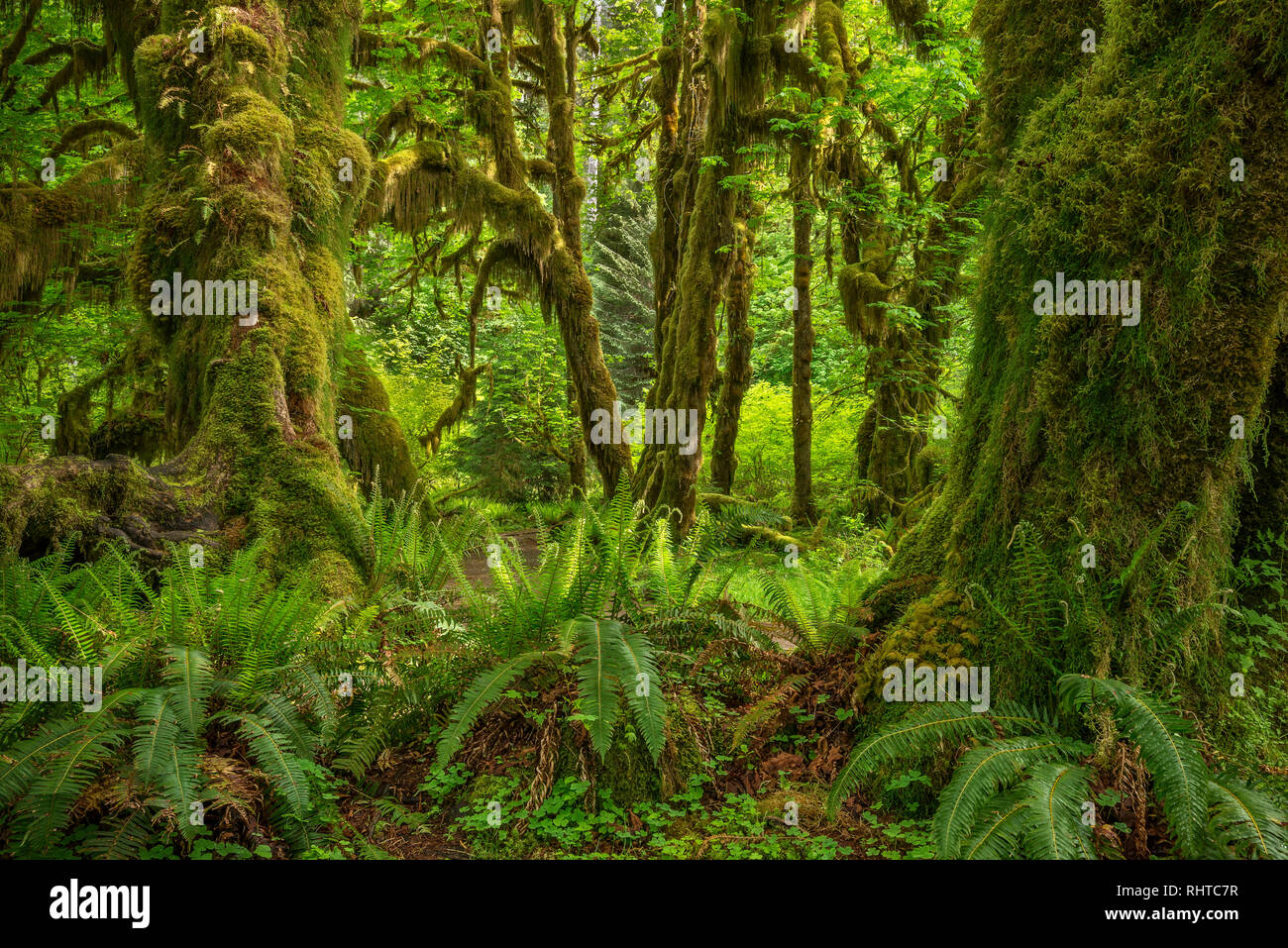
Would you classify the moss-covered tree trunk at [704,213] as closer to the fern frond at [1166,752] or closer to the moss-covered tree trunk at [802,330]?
the moss-covered tree trunk at [802,330]

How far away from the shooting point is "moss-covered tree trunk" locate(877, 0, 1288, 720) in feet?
9.46

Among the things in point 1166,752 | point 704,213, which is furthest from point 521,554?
point 1166,752

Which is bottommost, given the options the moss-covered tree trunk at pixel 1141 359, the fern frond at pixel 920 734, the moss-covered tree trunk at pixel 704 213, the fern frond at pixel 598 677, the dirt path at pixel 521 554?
the dirt path at pixel 521 554

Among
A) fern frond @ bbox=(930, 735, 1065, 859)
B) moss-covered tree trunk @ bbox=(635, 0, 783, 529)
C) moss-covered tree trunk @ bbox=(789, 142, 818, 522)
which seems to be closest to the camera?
fern frond @ bbox=(930, 735, 1065, 859)

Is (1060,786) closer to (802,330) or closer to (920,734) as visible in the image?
(920,734)

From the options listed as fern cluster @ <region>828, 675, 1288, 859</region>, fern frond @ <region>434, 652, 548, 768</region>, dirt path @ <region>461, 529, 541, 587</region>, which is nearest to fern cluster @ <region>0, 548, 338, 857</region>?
fern frond @ <region>434, 652, 548, 768</region>

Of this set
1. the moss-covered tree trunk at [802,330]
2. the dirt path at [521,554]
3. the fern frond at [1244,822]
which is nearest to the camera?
the fern frond at [1244,822]

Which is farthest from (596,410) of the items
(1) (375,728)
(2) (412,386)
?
(2) (412,386)

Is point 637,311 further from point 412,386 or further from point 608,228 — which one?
point 412,386

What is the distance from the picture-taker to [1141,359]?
3.01m

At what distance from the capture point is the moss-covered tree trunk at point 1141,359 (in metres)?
2.88

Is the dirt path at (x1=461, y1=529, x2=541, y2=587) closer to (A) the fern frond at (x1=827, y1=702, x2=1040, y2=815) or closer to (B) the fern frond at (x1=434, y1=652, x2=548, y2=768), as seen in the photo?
(B) the fern frond at (x1=434, y1=652, x2=548, y2=768)

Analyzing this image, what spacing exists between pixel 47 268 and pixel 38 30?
4512mm

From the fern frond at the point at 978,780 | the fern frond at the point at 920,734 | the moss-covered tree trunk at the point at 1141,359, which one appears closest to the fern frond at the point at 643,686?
the fern frond at the point at 920,734
